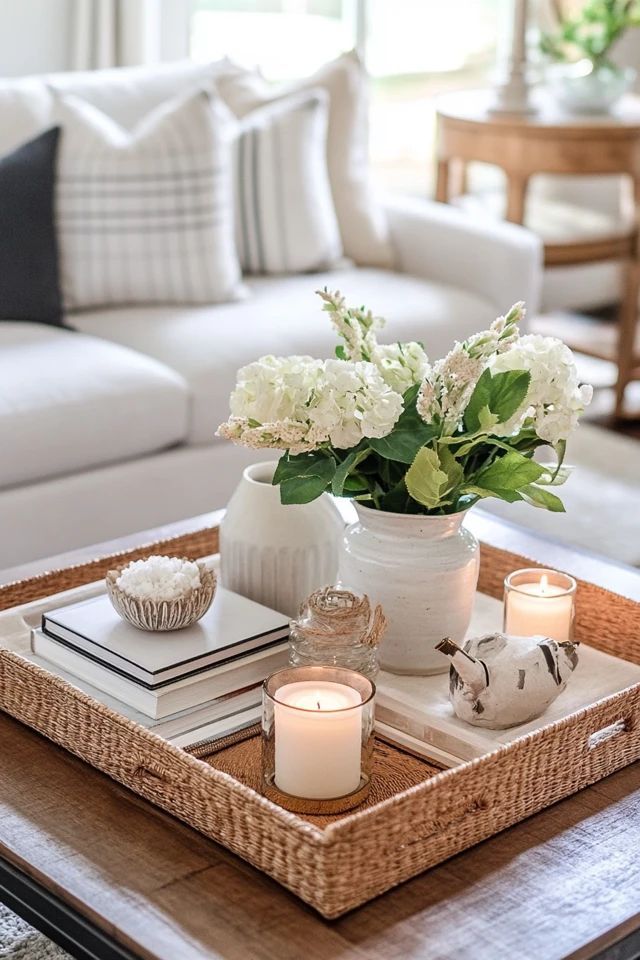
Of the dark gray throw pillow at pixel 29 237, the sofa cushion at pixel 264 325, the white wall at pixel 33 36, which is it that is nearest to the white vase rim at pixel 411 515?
the sofa cushion at pixel 264 325

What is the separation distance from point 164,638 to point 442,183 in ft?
8.75

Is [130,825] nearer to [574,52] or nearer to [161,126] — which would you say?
[161,126]

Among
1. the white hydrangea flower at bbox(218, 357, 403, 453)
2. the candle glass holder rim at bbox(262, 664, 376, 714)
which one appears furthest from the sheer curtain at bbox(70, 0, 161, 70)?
the candle glass holder rim at bbox(262, 664, 376, 714)

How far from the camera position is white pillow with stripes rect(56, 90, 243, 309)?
2.72 m

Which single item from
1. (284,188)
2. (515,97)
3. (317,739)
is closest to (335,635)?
(317,739)

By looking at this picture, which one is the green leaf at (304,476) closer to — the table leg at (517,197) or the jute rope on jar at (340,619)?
the jute rope on jar at (340,619)

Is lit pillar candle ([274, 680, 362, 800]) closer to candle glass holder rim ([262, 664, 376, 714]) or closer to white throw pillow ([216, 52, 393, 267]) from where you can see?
candle glass holder rim ([262, 664, 376, 714])

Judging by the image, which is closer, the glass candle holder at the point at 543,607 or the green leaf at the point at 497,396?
the green leaf at the point at 497,396

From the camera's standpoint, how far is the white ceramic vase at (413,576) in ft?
4.70

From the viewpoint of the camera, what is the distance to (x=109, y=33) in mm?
3744

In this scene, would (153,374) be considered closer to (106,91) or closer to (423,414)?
(106,91)

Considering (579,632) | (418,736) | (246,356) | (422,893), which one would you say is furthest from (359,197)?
(422,893)

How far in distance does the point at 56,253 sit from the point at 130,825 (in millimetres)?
1681

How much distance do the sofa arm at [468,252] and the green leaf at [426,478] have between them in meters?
1.72
